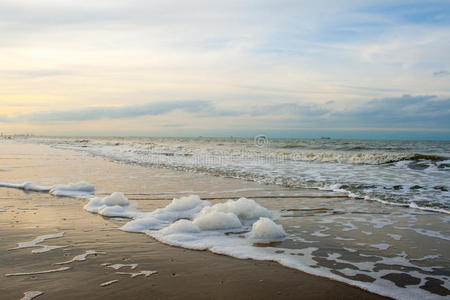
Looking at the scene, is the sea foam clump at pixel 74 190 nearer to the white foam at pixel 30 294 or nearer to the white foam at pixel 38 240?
the white foam at pixel 38 240

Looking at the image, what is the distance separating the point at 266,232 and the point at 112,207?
3.17 metres

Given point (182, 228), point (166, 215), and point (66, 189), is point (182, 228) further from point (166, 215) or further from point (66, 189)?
point (66, 189)

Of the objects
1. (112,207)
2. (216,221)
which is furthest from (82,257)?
(112,207)

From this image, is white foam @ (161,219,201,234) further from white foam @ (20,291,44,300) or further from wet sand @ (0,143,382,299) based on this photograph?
white foam @ (20,291,44,300)

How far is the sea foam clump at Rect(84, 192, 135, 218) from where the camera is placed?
6338 millimetres

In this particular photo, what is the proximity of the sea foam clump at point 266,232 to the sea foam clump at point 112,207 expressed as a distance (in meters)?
2.42

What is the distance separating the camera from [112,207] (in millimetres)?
6586

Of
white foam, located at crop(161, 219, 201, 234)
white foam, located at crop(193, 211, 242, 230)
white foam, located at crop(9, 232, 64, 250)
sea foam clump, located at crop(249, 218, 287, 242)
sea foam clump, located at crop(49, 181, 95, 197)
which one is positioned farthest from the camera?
sea foam clump, located at crop(49, 181, 95, 197)

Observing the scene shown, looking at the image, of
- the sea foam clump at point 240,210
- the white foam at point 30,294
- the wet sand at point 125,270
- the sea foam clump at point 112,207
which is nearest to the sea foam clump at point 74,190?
the sea foam clump at point 112,207

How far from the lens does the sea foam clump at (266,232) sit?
16.2ft

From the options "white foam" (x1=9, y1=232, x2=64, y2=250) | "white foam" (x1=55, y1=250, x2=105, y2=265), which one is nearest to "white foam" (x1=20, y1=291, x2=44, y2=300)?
"white foam" (x1=55, y1=250, x2=105, y2=265)

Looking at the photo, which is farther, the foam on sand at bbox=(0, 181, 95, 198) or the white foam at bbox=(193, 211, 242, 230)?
the foam on sand at bbox=(0, 181, 95, 198)

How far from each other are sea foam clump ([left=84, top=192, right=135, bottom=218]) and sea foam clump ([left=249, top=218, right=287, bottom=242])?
7.94 ft

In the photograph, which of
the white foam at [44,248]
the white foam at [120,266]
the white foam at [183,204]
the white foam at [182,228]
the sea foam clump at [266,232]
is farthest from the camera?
the white foam at [183,204]
